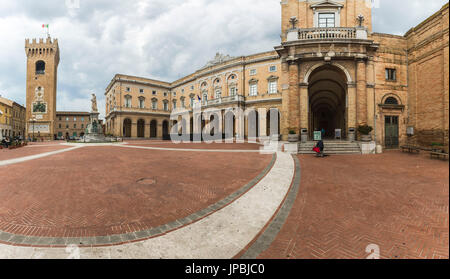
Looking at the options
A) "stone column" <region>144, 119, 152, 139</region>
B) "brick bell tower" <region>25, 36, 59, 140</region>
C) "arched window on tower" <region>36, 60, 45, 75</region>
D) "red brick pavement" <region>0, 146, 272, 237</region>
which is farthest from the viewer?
"arched window on tower" <region>36, 60, 45, 75</region>

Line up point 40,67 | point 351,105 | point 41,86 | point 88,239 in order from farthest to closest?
point 40,67 → point 41,86 → point 351,105 → point 88,239

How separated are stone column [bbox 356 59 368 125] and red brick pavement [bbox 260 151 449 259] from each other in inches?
375

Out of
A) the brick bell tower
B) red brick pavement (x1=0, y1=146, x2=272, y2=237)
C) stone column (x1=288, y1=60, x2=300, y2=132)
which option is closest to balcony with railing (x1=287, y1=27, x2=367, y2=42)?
stone column (x1=288, y1=60, x2=300, y2=132)

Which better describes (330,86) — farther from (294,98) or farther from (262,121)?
(262,121)

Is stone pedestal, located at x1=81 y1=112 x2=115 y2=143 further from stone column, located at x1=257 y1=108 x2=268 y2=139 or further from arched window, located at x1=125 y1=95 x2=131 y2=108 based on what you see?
stone column, located at x1=257 y1=108 x2=268 y2=139

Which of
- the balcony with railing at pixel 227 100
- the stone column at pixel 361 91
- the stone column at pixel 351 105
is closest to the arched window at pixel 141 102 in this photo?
the balcony with railing at pixel 227 100

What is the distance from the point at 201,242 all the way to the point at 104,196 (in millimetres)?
3723

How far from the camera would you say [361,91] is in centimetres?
1441

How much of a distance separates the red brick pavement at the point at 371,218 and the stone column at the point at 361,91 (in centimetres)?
952

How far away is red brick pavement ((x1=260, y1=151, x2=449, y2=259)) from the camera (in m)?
2.54

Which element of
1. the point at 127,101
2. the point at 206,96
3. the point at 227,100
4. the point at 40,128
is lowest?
the point at 40,128

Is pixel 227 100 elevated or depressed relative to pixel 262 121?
elevated

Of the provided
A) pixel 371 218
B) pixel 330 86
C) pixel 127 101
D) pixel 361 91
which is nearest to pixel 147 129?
pixel 127 101
